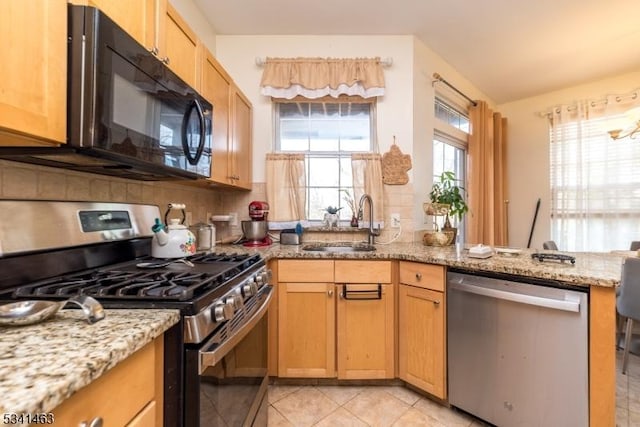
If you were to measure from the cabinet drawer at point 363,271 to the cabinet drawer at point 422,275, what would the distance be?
10 centimetres

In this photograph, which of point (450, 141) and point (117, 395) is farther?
point (450, 141)

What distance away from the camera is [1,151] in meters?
0.81

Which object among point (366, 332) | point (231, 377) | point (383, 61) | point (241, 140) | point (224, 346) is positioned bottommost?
point (366, 332)

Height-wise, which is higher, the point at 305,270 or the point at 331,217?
the point at 331,217

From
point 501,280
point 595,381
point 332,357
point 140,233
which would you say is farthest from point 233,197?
point 595,381

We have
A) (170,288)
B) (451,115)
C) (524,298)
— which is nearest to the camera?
(170,288)

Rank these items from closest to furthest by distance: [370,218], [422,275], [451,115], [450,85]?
[422,275] → [370,218] → [450,85] → [451,115]

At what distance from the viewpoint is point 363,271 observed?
1.81 metres

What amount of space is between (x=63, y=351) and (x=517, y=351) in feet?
5.61

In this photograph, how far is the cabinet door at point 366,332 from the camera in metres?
1.80

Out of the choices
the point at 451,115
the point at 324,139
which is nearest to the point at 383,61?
the point at 324,139

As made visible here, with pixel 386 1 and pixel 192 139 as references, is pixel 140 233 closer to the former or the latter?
pixel 192 139

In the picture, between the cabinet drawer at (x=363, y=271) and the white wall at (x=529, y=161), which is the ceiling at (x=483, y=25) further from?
the cabinet drawer at (x=363, y=271)

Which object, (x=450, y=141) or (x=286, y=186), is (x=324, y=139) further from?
(x=450, y=141)
